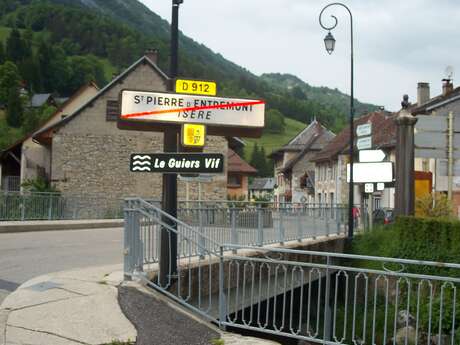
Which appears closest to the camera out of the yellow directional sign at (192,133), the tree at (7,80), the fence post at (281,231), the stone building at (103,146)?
the yellow directional sign at (192,133)

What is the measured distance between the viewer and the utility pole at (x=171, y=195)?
26.9 ft

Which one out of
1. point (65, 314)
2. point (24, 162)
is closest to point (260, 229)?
point (65, 314)

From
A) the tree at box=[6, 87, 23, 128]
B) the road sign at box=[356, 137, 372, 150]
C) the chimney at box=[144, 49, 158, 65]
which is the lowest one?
the road sign at box=[356, 137, 372, 150]

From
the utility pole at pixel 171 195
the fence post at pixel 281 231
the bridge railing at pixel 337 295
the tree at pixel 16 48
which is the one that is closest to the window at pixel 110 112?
the bridge railing at pixel 337 295

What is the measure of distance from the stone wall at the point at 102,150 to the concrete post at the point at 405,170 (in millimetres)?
19860

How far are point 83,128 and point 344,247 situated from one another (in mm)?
21553

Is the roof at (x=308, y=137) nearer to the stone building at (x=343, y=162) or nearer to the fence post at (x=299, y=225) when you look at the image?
the stone building at (x=343, y=162)

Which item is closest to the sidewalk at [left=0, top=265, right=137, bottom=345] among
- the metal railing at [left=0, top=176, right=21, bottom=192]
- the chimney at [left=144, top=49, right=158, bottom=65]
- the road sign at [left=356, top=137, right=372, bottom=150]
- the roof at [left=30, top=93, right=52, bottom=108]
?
the road sign at [left=356, top=137, right=372, bottom=150]

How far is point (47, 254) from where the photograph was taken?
13.8 m

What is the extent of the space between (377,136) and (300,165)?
97.0ft

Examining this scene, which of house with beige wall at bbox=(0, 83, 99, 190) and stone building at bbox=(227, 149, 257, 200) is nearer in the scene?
house with beige wall at bbox=(0, 83, 99, 190)

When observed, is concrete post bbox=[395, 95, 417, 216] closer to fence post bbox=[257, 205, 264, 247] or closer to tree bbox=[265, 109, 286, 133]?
fence post bbox=[257, 205, 264, 247]

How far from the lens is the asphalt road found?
10719 mm

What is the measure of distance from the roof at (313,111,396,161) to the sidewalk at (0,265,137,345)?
40.0m
